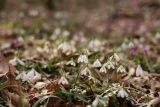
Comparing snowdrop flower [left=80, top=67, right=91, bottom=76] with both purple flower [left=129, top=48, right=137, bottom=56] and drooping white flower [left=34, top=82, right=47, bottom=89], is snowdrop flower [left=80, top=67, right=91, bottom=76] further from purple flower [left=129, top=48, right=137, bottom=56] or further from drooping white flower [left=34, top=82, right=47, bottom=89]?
purple flower [left=129, top=48, right=137, bottom=56]

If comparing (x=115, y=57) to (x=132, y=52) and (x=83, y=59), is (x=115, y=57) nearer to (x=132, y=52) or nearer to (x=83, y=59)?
(x=83, y=59)

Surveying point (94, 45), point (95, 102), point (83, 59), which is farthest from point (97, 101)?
point (94, 45)

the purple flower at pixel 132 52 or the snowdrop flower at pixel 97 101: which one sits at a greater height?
the purple flower at pixel 132 52

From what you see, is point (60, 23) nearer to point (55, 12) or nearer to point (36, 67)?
point (55, 12)

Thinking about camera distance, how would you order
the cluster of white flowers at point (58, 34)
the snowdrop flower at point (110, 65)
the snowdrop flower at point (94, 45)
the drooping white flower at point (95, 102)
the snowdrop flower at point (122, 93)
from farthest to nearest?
the cluster of white flowers at point (58, 34), the snowdrop flower at point (94, 45), the snowdrop flower at point (110, 65), the snowdrop flower at point (122, 93), the drooping white flower at point (95, 102)

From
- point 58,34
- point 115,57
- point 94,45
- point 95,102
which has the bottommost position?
point 95,102

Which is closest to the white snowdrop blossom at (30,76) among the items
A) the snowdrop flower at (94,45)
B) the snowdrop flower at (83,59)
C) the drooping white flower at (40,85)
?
the drooping white flower at (40,85)

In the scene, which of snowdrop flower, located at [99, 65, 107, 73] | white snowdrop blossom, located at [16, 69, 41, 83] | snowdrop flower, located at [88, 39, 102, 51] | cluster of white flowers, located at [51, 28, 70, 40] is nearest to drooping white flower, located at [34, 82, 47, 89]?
white snowdrop blossom, located at [16, 69, 41, 83]

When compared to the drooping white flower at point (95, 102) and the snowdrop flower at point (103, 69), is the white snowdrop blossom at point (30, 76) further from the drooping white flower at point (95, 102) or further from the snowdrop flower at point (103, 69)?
the drooping white flower at point (95, 102)
